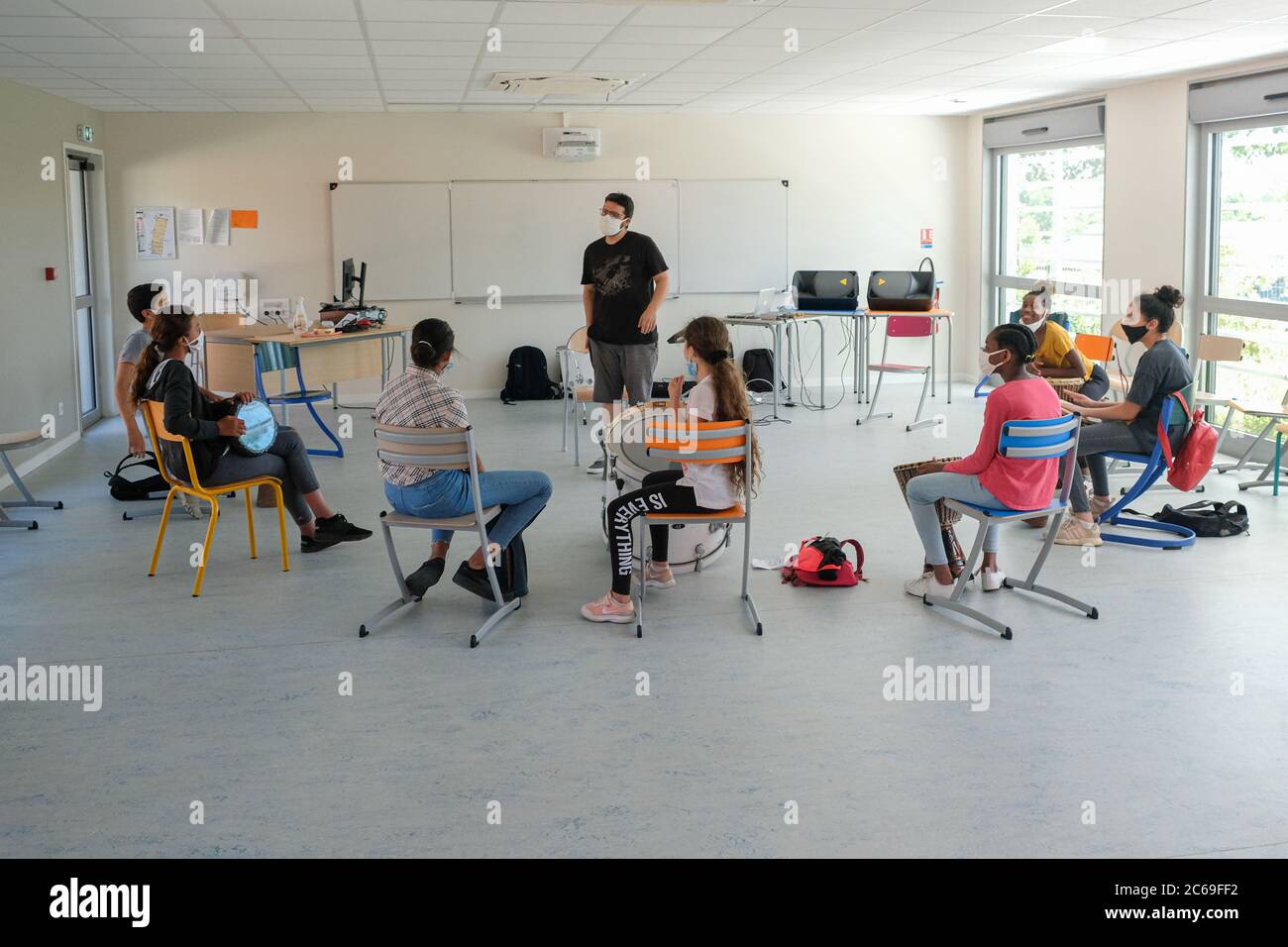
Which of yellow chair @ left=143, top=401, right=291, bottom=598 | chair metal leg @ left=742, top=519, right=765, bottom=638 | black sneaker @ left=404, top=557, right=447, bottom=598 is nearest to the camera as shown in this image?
chair metal leg @ left=742, top=519, right=765, bottom=638

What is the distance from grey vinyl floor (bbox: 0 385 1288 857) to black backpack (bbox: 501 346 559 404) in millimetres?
5178

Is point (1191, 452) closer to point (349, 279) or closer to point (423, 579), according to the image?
point (423, 579)

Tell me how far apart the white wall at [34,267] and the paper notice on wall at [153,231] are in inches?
45.1

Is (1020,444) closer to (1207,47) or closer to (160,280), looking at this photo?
(1207,47)

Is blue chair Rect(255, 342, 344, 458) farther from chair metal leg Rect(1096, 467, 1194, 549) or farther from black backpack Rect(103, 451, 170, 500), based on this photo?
chair metal leg Rect(1096, 467, 1194, 549)

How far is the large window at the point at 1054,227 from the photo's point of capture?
10141 millimetres

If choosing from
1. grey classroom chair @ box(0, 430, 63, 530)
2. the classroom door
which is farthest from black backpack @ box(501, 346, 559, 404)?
grey classroom chair @ box(0, 430, 63, 530)

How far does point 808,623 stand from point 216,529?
3305 mm

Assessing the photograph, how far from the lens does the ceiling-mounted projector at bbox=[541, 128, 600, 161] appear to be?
11.0 meters

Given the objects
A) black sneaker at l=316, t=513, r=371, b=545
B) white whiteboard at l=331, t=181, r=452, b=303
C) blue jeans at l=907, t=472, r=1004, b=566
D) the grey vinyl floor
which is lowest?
the grey vinyl floor

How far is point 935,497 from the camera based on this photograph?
16.0ft

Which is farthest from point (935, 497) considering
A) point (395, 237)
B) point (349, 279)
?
point (395, 237)
